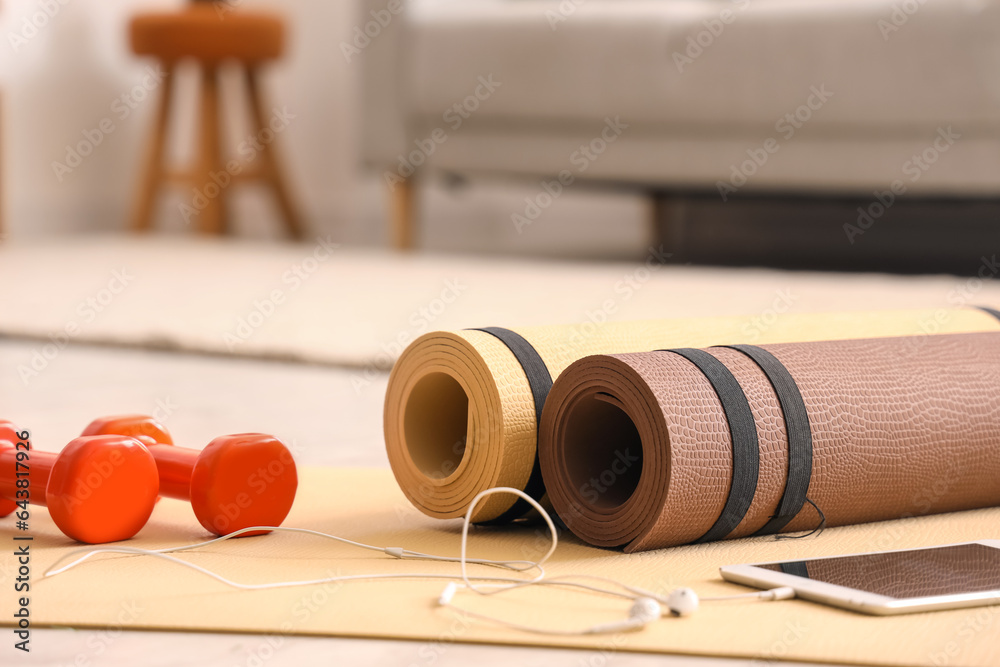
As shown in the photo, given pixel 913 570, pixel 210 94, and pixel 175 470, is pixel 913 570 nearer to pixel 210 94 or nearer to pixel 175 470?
pixel 175 470

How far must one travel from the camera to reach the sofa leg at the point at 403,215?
13.0 ft

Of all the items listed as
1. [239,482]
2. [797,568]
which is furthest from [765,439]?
[239,482]

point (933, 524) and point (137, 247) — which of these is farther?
point (137, 247)

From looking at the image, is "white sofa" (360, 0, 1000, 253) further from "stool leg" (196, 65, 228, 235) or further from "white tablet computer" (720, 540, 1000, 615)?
"white tablet computer" (720, 540, 1000, 615)

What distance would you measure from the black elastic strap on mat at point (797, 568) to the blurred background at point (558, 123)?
2.31 m

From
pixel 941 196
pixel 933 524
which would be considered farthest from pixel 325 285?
pixel 933 524

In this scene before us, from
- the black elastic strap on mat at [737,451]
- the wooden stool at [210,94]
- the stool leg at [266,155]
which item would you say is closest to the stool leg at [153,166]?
the wooden stool at [210,94]

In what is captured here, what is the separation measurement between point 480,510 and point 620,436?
0.50ft

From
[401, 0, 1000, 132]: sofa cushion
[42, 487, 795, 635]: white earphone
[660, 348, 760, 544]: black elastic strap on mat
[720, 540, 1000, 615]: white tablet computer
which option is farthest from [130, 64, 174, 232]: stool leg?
[720, 540, 1000, 615]: white tablet computer

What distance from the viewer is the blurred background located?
3094mm

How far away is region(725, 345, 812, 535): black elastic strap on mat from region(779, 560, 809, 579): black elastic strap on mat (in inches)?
4.1

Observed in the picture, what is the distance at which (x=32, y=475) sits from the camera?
3.51 ft

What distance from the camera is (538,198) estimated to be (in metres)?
5.02

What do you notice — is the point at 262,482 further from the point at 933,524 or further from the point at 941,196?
the point at 941,196
